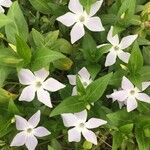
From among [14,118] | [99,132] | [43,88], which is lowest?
[99,132]

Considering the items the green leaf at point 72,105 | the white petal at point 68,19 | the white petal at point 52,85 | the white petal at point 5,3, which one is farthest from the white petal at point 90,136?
the white petal at point 5,3

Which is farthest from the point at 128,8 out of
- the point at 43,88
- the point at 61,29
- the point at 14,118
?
the point at 14,118

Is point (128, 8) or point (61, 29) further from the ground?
point (128, 8)

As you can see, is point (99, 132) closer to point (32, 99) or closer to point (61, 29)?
point (32, 99)

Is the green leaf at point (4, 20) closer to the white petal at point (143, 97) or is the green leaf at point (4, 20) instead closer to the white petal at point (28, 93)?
the white petal at point (28, 93)

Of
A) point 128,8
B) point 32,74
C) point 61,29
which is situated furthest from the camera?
point 61,29

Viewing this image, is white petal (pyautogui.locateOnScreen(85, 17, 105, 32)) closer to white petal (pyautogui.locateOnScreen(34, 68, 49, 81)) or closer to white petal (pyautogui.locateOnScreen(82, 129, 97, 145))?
white petal (pyautogui.locateOnScreen(34, 68, 49, 81))
